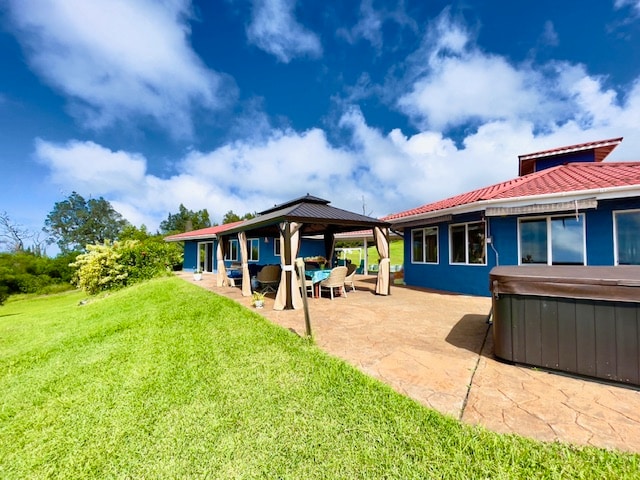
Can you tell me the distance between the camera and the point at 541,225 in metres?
8.02

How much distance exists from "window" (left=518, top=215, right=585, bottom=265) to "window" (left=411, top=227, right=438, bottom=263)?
2.99 m

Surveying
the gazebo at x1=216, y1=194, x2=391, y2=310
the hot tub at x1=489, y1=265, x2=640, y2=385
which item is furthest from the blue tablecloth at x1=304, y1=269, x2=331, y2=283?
the hot tub at x1=489, y1=265, x2=640, y2=385

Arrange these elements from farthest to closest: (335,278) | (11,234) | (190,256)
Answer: (11,234) < (190,256) < (335,278)

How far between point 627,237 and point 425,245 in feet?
18.6

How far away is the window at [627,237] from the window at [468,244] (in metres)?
3.04

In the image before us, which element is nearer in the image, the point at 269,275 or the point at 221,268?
the point at 269,275

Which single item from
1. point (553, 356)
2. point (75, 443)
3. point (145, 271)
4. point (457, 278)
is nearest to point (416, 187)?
point (457, 278)

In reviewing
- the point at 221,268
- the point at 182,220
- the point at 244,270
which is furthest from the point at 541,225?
the point at 182,220

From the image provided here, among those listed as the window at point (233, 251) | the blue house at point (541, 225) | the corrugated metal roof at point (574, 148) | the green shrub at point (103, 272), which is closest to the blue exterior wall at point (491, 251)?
the blue house at point (541, 225)

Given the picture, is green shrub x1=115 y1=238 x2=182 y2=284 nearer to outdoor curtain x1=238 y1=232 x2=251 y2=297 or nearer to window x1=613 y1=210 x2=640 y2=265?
outdoor curtain x1=238 y1=232 x2=251 y2=297

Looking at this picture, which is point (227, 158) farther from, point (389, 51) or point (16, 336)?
point (16, 336)

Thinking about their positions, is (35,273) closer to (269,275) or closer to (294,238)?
(269,275)

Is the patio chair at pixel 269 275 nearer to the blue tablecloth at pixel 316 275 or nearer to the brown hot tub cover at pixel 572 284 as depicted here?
the blue tablecloth at pixel 316 275

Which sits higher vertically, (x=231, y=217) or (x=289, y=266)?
(x=231, y=217)
